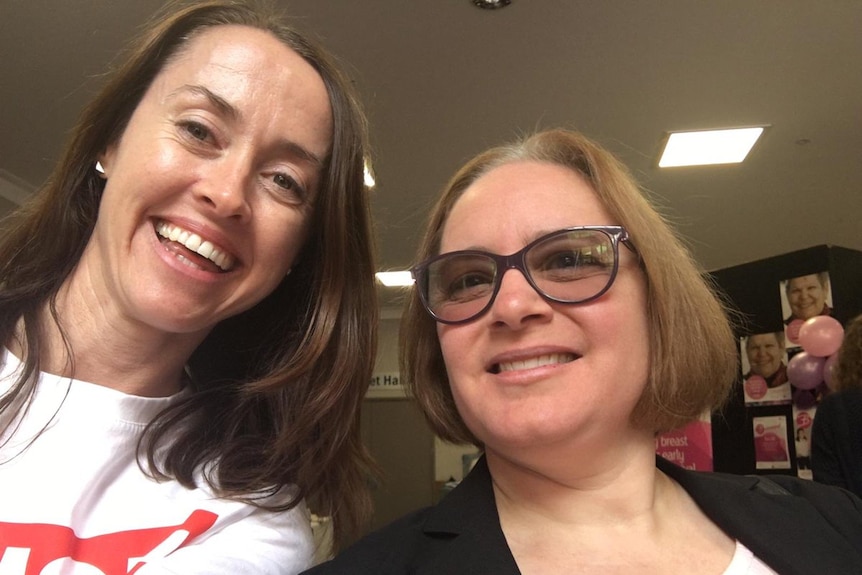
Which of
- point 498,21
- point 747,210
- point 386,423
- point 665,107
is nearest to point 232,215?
point 498,21

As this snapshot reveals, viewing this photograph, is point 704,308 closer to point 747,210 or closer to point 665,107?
point 665,107

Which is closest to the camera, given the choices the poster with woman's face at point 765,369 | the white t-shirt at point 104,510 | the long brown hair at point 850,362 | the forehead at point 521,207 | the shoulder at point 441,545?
the white t-shirt at point 104,510

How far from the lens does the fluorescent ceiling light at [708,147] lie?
457cm

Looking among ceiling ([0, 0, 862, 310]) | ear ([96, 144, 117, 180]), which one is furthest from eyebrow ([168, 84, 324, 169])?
ceiling ([0, 0, 862, 310])

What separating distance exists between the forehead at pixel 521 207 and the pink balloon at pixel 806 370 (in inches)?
133

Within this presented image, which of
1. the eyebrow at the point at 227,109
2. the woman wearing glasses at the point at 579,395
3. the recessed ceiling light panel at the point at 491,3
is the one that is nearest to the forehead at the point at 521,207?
the woman wearing glasses at the point at 579,395

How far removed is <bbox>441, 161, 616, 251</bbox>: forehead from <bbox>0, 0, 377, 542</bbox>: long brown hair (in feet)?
0.76

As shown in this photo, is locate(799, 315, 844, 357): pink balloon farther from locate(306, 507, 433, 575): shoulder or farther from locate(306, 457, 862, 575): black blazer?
locate(306, 507, 433, 575): shoulder

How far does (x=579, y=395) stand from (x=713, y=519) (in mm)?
386

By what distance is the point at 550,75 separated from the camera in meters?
3.89

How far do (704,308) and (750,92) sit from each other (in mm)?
3311

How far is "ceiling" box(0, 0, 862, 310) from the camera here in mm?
3365

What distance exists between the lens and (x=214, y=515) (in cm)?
111

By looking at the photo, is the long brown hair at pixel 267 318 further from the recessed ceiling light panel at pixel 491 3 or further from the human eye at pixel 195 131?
the recessed ceiling light panel at pixel 491 3
